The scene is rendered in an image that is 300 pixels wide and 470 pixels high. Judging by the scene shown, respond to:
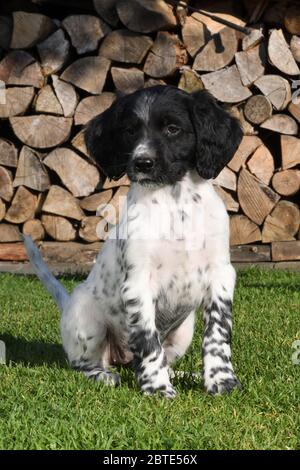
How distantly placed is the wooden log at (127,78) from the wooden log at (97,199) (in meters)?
Result: 1.08

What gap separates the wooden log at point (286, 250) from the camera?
27.9 ft

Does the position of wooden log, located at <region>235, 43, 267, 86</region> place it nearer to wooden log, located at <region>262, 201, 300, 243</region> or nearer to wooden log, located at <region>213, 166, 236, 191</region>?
wooden log, located at <region>213, 166, 236, 191</region>

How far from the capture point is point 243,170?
846cm

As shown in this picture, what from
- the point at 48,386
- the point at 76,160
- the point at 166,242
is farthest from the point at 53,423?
the point at 76,160

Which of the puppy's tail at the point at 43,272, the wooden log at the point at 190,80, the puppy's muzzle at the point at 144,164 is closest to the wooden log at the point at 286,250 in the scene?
Answer: the wooden log at the point at 190,80

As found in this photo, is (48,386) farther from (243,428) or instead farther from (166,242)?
(243,428)

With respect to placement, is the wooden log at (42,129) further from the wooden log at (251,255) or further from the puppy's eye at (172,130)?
the puppy's eye at (172,130)

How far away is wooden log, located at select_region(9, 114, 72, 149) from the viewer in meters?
8.48

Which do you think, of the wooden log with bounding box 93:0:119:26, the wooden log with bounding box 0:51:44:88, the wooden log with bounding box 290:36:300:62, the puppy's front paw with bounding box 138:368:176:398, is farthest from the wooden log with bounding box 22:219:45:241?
the puppy's front paw with bounding box 138:368:176:398

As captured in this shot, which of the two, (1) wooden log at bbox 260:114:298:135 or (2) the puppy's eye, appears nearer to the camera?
(2) the puppy's eye

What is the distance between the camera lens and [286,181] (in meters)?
8.48

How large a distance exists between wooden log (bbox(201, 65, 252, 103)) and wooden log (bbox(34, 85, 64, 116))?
59.9 inches

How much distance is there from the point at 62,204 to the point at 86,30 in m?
1.81

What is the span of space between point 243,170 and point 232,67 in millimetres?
1052
